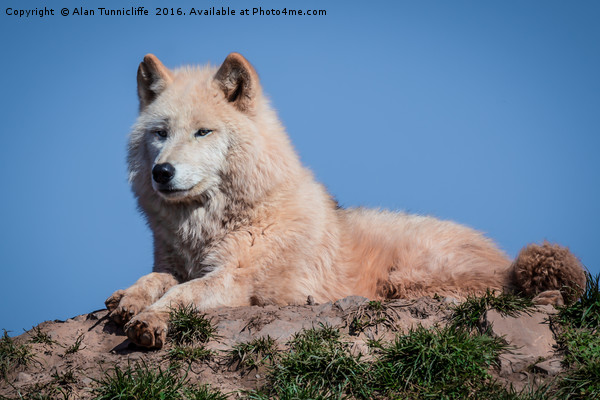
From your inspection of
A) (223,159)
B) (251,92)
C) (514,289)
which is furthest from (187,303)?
(514,289)

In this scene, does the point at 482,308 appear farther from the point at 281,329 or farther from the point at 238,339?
the point at 238,339

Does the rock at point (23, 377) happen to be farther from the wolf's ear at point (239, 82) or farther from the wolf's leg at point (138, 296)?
the wolf's ear at point (239, 82)

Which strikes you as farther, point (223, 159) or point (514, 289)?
point (223, 159)

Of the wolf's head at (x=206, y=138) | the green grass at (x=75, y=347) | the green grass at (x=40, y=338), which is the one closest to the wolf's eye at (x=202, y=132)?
the wolf's head at (x=206, y=138)

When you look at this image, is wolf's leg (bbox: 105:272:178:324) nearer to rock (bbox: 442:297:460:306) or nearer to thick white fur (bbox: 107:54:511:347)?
thick white fur (bbox: 107:54:511:347)

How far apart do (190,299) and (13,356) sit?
4.86ft

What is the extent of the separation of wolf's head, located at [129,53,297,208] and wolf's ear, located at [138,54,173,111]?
0.01 meters

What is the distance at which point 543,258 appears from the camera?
5387 mm

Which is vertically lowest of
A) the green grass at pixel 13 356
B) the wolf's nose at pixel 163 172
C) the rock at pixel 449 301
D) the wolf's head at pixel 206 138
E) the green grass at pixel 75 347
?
the green grass at pixel 13 356

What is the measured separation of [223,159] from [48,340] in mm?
2294

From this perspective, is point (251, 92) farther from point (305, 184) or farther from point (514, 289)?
point (514, 289)

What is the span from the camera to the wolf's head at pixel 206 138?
19.4ft

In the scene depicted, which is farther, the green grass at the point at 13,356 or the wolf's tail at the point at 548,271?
the wolf's tail at the point at 548,271

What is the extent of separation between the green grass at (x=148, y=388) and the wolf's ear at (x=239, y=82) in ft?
10.0
